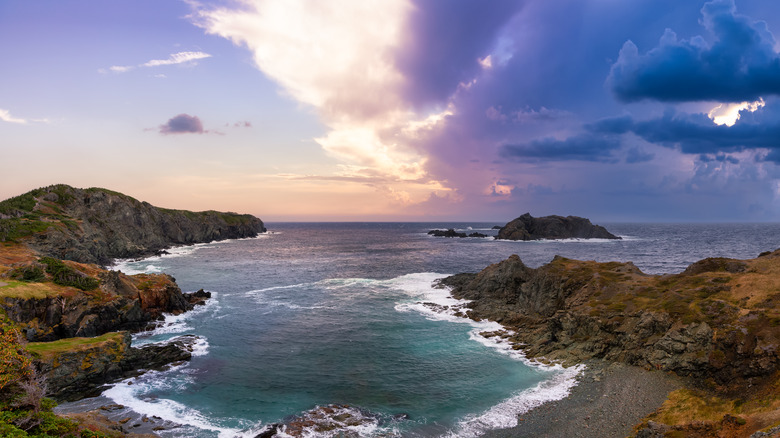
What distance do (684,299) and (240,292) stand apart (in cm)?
7149

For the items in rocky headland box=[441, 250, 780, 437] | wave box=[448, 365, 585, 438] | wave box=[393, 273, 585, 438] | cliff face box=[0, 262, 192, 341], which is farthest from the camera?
cliff face box=[0, 262, 192, 341]

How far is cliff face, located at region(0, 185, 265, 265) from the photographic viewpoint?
74.8m

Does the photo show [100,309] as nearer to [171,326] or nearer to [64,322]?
[64,322]

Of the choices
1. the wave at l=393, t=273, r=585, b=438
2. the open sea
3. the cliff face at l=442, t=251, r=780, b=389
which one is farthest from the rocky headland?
the open sea

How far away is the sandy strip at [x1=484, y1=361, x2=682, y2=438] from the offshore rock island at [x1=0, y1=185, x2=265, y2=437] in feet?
90.4

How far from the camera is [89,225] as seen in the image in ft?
345

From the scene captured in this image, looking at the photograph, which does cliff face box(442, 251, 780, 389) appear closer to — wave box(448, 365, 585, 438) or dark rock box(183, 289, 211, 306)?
wave box(448, 365, 585, 438)

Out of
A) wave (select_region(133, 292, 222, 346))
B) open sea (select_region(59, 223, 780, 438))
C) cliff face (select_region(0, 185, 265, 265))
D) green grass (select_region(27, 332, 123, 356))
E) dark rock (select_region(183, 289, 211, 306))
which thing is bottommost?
open sea (select_region(59, 223, 780, 438))

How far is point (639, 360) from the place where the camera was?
3381cm

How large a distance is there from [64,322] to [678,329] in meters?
65.2

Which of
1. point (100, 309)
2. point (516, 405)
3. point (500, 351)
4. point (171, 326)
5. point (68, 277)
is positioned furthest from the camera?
point (171, 326)

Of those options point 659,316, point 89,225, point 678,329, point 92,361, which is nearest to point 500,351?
point 659,316

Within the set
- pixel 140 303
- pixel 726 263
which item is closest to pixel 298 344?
pixel 140 303

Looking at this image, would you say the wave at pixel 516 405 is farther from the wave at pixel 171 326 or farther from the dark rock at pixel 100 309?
the dark rock at pixel 100 309
